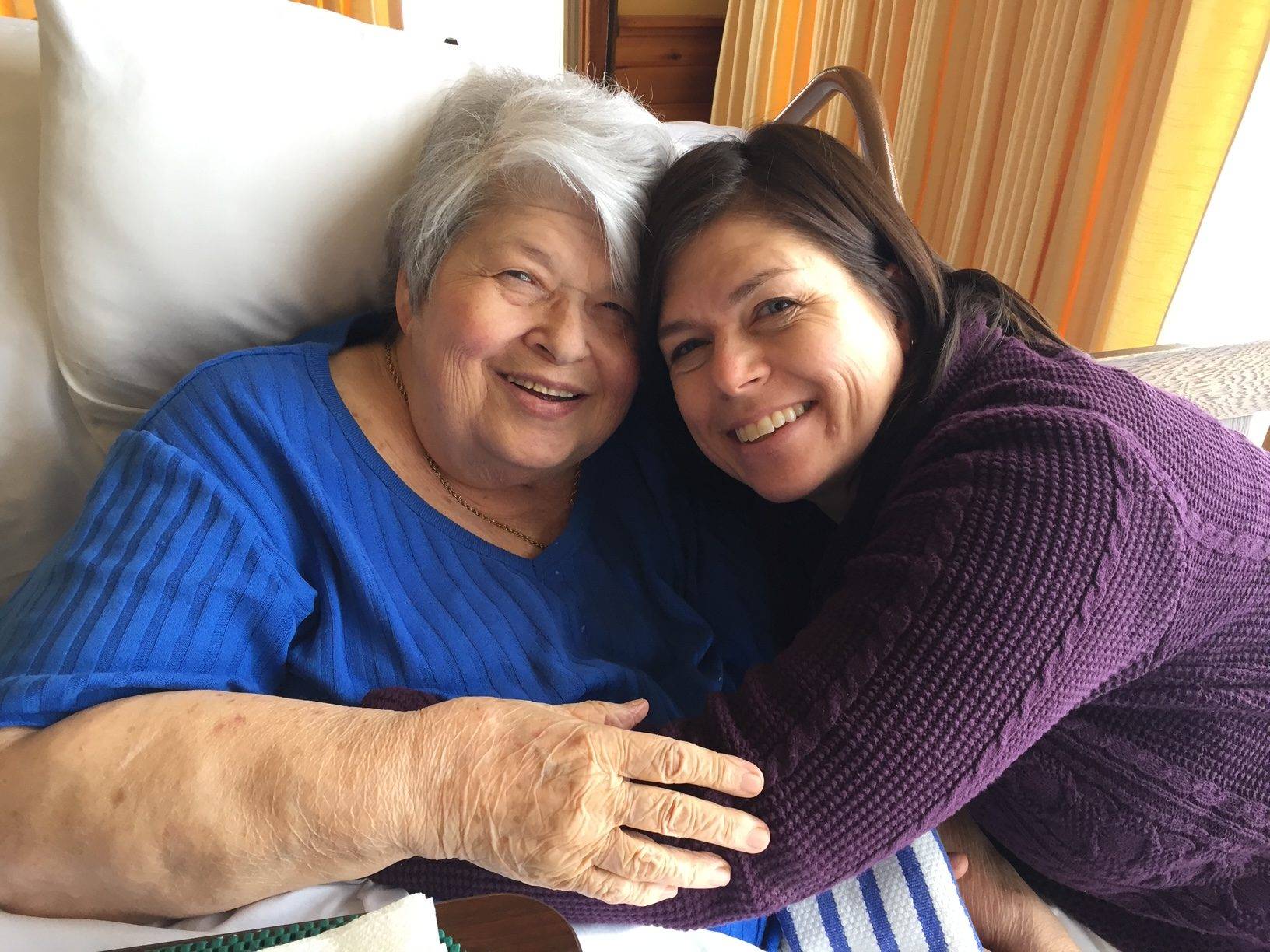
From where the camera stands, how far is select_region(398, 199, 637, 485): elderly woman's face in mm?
1082

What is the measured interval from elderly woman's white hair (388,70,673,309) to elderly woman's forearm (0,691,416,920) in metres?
0.61

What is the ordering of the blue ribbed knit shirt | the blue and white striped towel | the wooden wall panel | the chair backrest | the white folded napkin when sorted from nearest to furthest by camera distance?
the white folded napkin, the blue ribbed knit shirt, the blue and white striped towel, the chair backrest, the wooden wall panel

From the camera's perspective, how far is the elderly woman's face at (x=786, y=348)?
3.31 ft

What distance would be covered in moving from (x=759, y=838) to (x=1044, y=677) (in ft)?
0.97

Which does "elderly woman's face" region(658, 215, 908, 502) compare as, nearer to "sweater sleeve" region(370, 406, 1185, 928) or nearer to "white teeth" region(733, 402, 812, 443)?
"white teeth" region(733, 402, 812, 443)

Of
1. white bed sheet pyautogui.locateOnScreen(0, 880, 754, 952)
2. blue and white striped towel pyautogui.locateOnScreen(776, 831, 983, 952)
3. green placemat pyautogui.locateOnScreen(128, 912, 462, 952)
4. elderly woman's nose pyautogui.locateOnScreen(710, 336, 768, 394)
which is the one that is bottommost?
blue and white striped towel pyautogui.locateOnScreen(776, 831, 983, 952)

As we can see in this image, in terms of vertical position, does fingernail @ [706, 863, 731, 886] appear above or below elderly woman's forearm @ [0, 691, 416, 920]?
below

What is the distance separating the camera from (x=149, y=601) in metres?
0.83

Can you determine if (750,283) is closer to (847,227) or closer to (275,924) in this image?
(847,227)

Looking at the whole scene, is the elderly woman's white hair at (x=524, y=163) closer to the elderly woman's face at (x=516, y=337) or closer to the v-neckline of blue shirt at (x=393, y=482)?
the elderly woman's face at (x=516, y=337)

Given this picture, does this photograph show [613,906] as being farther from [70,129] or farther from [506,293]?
[70,129]

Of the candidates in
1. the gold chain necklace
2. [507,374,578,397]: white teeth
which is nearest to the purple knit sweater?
the gold chain necklace

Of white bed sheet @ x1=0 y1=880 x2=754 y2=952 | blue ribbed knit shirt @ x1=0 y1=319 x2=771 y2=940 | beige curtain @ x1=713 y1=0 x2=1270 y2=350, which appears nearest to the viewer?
white bed sheet @ x1=0 y1=880 x2=754 y2=952

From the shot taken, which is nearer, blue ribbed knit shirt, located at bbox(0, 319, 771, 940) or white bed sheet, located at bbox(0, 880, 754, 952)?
white bed sheet, located at bbox(0, 880, 754, 952)
